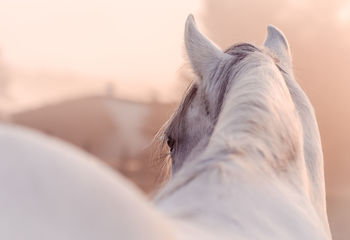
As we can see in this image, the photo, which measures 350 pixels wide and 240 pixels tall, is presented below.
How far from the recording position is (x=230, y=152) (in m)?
0.50

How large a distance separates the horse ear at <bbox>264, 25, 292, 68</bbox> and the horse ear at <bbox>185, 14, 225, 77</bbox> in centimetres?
9

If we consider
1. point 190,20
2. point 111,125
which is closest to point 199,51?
point 190,20

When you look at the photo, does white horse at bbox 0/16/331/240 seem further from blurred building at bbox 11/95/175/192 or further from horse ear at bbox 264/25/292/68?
blurred building at bbox 11/95/175/192

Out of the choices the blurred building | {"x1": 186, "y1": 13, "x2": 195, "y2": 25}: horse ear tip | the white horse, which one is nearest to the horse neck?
the white horse

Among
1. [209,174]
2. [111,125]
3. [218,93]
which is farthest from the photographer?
[111,125]

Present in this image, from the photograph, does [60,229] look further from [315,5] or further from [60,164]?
[315,5]

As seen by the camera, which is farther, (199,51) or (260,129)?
(199,51)

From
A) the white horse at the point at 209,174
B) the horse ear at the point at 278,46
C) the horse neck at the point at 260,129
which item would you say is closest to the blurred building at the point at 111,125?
the horse ear at the point at 278,46

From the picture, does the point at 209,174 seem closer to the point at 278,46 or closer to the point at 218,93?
the point at 218,93

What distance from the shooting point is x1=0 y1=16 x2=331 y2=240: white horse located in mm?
309

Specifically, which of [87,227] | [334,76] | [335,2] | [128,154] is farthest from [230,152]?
[335,2]

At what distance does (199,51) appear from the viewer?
767mm

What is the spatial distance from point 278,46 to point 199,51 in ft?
0.46

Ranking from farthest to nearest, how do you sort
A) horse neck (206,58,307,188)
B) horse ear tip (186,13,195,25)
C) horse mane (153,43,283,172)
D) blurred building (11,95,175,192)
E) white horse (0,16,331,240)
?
blurred building (11,95,175,192)
horse ear tip (186,13,195,25)
horse mane (153,43,283,172)
horse neck (206,58,307,188)
white horse (0,16,331,240)
